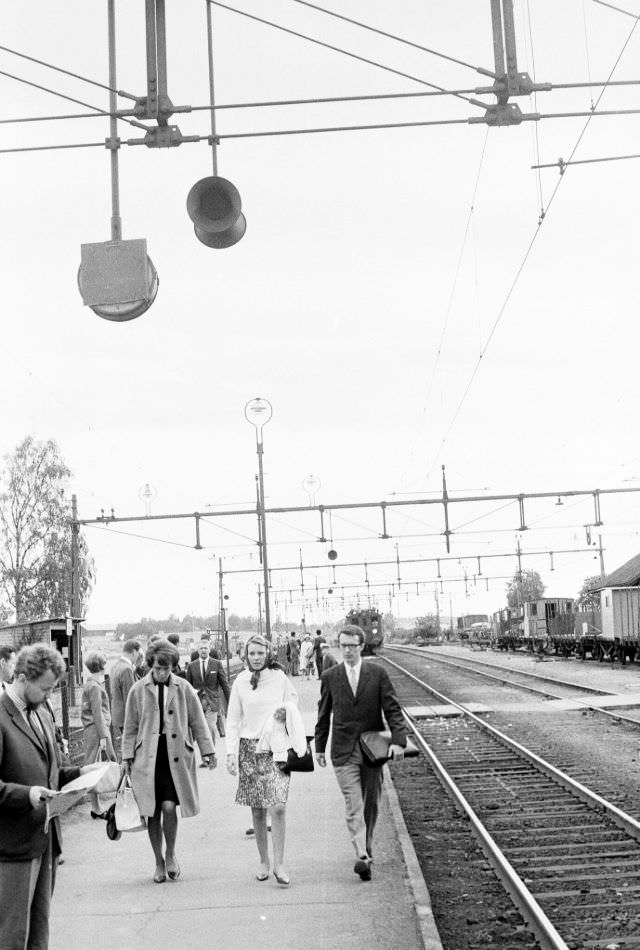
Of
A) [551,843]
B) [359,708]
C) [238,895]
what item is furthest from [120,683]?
[551,843]

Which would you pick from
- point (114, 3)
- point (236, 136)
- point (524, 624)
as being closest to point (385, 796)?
point (236, 136)

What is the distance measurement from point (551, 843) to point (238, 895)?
3.32 metres

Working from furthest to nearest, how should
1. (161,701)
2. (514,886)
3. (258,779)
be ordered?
(161,701) → (258,779) → (514,886)

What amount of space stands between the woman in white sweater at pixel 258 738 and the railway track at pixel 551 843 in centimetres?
175

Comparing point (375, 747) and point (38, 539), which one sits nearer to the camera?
point (375, 747)

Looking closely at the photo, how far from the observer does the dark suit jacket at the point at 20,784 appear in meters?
5.08

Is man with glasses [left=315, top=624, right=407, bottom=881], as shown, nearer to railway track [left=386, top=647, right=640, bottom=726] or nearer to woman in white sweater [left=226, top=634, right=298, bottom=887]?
woman in white sweater [left=226, top=634, right=298, bottom=887]

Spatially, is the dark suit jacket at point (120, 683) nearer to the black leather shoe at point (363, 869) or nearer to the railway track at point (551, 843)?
the railway track at point (551, 843)

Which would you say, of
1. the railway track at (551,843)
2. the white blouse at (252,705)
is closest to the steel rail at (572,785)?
the railway track at (551,843)

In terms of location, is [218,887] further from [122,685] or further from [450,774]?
[450,774]

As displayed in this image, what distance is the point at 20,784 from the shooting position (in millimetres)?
5191

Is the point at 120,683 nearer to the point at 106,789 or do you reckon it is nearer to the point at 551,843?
the point at 551,843

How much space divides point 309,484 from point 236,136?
906 inches

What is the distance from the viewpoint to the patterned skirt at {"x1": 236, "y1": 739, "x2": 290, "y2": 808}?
329 inches
